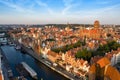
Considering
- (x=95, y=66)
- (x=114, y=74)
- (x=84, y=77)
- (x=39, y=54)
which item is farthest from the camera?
(x=39, y=54)

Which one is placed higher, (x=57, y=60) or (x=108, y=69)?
(x=108, y=69)

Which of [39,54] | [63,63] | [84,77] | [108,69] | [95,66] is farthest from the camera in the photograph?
[39,54]

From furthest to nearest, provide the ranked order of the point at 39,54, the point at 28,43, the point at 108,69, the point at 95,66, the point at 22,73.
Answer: the point at 28,43
the point at 39,54
the point at 22,73
the point at 95,66
the point at 108,69

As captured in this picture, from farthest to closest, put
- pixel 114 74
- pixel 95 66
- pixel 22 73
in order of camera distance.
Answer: pixel 22 73, pixel 95 66, pixel 114 74

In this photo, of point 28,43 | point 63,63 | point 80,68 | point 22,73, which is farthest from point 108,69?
point 28,43

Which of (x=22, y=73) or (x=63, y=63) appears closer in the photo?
(x=22, y=73)

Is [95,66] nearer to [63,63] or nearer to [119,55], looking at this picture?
[63,63]

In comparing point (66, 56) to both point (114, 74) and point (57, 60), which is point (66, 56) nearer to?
point (57, 60)

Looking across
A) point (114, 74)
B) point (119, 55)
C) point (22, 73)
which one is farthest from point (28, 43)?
point (114, 74)

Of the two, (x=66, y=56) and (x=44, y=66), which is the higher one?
(x=66, y=56)
